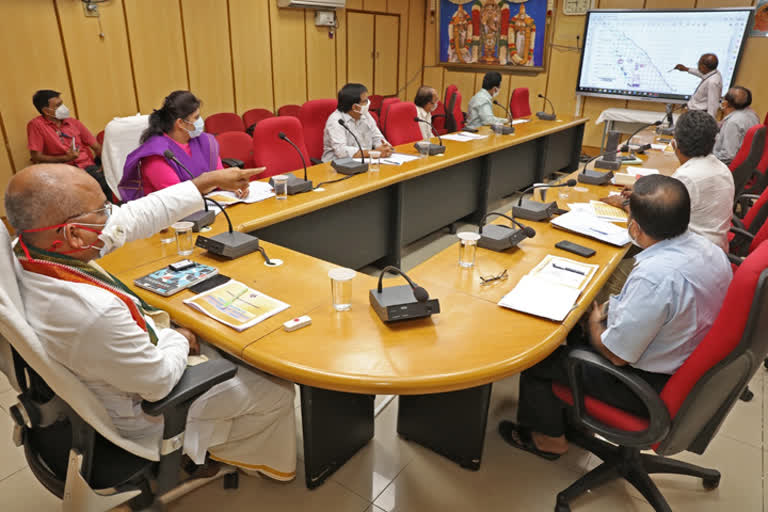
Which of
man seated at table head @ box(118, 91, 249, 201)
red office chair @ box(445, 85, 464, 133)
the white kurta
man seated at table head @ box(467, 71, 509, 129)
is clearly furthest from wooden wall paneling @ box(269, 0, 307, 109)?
the white kurta

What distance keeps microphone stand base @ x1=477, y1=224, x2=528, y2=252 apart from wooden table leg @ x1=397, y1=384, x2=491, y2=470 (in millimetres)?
636

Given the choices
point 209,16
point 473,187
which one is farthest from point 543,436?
point 209,16

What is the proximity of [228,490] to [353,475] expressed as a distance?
18.4 inches

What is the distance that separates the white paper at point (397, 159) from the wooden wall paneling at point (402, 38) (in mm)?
5095

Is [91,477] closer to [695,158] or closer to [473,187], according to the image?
[695,158]

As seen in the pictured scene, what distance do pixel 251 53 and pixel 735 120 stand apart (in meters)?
5.15

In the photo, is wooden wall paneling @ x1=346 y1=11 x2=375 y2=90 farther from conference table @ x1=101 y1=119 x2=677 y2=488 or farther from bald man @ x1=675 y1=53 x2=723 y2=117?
conference table @ x1=101 y1=119 x2=677 y2=488

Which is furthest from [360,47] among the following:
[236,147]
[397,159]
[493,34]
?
[397,159]

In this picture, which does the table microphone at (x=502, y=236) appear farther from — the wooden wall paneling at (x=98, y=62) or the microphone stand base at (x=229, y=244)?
the wooden wall paneling at (x=98, y=62)

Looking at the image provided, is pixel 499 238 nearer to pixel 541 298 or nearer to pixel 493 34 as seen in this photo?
pixel 541 298

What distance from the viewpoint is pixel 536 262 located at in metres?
2.12

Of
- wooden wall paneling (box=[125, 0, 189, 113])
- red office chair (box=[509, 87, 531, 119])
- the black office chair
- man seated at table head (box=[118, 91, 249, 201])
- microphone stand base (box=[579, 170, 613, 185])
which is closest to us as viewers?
the black office chair

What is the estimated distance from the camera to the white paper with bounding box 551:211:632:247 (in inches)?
91.9

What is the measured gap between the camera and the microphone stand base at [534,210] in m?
2.57
